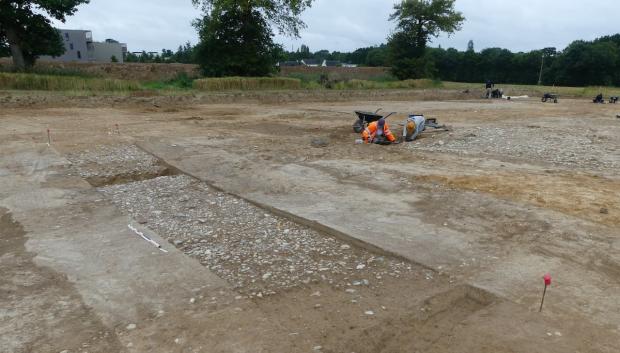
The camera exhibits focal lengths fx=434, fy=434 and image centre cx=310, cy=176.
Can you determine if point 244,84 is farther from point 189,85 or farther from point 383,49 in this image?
point 383,49

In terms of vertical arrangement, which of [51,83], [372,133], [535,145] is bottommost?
[535,145]

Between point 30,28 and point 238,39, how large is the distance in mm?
12968

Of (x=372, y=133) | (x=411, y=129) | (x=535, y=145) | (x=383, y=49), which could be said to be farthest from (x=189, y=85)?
(x=383, y=49)

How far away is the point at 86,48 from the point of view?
61.6 m

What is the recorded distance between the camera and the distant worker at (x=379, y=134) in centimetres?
1173

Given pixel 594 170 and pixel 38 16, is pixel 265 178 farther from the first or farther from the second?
pixel 38 16

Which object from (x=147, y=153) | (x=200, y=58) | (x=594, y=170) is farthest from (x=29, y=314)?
(x=200, y=58)

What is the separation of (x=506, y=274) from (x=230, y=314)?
2720 mm

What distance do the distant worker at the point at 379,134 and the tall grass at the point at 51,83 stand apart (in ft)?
54.4

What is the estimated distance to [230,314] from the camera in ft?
12.0

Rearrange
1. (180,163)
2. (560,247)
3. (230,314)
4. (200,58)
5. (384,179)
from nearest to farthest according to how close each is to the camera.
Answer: (230,314)
(560,247)
(384,179)
(180,163)
(200,58)

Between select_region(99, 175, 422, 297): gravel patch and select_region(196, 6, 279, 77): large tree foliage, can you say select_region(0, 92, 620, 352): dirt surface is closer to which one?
select_region(99, 175, 422, 297): gravel patch

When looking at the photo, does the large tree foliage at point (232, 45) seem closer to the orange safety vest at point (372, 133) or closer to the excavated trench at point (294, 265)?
the orange safety vest at point (372, 133)

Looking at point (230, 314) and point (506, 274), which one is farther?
point (506, 274)
